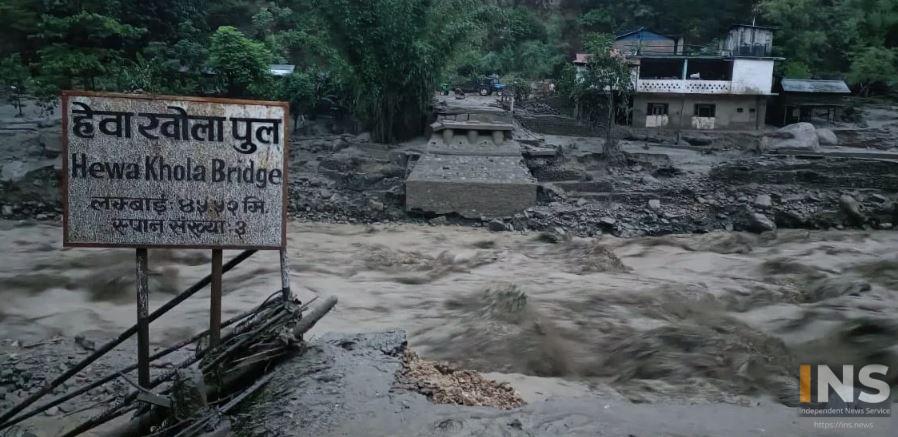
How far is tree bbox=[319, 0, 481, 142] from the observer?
21.0m

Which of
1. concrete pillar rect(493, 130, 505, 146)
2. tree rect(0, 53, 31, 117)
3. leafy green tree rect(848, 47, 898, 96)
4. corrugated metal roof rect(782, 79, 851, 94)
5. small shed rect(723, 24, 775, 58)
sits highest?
small shed rect(723, 24, 775, 58)

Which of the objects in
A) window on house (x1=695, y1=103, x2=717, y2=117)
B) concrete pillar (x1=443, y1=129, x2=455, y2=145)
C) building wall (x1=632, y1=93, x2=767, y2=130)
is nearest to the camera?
concrete pillar (x1=443, y1=129, x2=455, y2=145)

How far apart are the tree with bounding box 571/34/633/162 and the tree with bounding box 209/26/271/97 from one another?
11.3m

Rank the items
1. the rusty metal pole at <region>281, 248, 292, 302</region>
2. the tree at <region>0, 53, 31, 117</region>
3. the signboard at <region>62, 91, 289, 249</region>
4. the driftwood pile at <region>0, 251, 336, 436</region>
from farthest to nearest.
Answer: the tree at <region>0, 53, 31, 117</region>
the rusty metal pole at <region>281, 248, 292, 302</region>
the signboard at <region>62, 91, 289, 249</region>
the driftwood pile at <region>0, 251, 336, 436</region>

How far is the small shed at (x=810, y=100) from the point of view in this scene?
26828mm

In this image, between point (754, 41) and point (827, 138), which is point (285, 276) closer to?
point (827, 138)

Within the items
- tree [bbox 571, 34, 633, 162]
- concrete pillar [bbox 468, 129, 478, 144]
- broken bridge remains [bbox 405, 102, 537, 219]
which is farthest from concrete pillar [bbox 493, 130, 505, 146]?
tree [bbox 571, 34, 633, 162]

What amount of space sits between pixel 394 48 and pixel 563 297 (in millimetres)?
13613

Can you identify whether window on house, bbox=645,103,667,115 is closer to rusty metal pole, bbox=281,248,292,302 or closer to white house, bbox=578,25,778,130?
white house, bbox=578,25,778,130

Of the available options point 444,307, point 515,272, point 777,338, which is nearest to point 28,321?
point 444,307

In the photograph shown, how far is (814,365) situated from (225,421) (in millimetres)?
5849

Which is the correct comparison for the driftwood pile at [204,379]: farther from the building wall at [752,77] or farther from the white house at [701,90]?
the building wall at [752,77]

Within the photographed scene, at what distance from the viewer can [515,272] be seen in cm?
1200

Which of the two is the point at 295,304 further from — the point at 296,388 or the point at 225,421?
the point at 225,421
